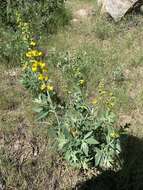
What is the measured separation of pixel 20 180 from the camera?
4.50 metres

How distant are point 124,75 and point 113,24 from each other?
4.90ft

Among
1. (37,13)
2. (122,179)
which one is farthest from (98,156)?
(37,13)

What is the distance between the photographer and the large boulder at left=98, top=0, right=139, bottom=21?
7.44 metres

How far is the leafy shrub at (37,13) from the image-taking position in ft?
23.1

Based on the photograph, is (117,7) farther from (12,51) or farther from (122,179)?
(122,179)

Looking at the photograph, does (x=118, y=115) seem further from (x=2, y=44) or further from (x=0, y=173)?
(x=2, y=44)

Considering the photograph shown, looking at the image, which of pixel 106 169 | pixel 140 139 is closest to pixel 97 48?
pixel 140 139

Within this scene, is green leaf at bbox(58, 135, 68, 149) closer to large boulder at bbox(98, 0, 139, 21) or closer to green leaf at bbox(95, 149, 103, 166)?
green leaf at bbox(95, 149, 103, 166)

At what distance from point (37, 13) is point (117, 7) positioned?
56.8 inches

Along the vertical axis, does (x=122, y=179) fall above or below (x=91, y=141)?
below

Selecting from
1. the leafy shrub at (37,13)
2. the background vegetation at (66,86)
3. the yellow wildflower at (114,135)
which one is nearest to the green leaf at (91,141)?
the yellow wildflower at (114,135)

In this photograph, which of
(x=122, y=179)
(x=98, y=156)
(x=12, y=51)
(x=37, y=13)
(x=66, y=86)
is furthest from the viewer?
(x=37, y=13)

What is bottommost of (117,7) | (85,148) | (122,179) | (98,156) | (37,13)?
(122,179)

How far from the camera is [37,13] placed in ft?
23.6
